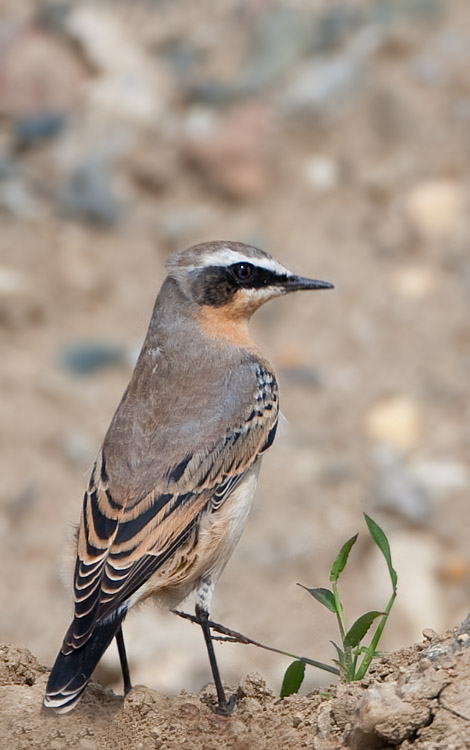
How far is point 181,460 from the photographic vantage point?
5.98m

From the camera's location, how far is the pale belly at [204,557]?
5.87 metres

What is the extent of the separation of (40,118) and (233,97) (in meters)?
2.18

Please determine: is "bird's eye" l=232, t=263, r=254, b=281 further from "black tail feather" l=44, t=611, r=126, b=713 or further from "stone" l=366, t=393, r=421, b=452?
"stone" l=366, t=393, r=421, b=452

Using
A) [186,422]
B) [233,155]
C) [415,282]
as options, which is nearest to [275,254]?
[415,282]

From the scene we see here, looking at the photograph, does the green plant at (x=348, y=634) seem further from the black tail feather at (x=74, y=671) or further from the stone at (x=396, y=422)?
the stone at (x=396, y=422)

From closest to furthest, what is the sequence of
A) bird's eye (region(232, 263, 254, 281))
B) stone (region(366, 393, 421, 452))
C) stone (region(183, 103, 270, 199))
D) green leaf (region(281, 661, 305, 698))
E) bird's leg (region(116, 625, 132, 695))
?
green leaf (region(281, 661, 305, 698))
bird's leg (region(116, 625, 132, 695))
bird's eye (region(232, 263, 254, 281))
stone (region(366, 393, 421, 452))
stone (region(183, 103, 270, 199))

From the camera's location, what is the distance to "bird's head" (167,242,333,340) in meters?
6.70

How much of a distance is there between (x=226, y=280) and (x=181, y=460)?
3.86 ft

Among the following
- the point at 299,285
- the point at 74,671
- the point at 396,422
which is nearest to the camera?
the point at 74,671

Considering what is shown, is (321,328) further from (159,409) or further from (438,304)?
(159,409)

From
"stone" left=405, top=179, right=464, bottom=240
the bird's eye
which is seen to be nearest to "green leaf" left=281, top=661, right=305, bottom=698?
the bird's eye

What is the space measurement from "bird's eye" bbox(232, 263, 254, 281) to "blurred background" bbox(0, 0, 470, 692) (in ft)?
10.6

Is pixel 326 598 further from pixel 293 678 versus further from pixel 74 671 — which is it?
pixel 74 671

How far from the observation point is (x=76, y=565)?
565 centimetres
